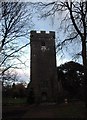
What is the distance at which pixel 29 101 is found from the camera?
58.2 meters

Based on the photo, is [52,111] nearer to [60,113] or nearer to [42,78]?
[60,113]

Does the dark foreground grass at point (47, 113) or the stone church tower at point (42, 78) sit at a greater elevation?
the stone church tower at point (42, 78)

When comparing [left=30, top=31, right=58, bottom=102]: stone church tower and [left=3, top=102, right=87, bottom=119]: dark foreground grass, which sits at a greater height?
[left=30, top=31, right=58, bottom=102]: stone church tower

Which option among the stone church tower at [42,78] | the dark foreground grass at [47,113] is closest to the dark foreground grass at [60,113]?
the dark foreground grass at [47,113]

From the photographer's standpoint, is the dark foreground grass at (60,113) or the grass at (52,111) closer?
the dark foreground grass at (60,113)

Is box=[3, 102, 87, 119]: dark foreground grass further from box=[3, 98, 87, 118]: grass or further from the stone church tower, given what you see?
the stone church tower

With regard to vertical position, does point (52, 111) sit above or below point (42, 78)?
below

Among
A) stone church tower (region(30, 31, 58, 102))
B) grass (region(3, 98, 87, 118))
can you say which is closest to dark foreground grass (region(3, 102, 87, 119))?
grass (region(3, 98, 87, 118))

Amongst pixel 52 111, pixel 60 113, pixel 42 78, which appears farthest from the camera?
pixel 42 78

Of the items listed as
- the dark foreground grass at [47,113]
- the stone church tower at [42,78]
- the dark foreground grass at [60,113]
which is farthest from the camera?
the stone church tower at [42,78]

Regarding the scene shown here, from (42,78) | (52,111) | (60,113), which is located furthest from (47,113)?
(42,78)

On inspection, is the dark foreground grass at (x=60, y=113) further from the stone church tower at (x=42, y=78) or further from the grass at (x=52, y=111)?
the stone church tower at (x=42, y=78)

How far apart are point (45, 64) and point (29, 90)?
259 inches

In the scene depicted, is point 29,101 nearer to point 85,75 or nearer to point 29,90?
point 29,90
